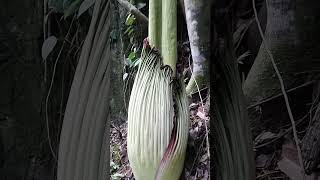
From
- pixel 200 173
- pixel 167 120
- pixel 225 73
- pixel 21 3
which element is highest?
pixel 21 3

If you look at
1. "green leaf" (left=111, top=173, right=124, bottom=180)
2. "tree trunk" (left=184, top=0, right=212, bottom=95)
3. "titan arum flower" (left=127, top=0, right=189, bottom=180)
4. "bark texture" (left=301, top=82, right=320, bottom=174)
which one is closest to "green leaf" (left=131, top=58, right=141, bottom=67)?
"titan arum flower" (left=127, top=0, right=189, bottom=180)

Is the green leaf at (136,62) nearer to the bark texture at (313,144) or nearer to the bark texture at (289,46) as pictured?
the bark texture at (289,46)

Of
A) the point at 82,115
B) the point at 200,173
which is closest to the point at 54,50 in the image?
the point at 82,115

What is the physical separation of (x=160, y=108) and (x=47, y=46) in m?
0.31

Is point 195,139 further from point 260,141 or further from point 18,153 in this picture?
point 18,153

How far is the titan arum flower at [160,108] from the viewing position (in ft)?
3.57

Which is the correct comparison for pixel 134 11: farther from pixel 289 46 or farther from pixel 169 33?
pixel 289 46

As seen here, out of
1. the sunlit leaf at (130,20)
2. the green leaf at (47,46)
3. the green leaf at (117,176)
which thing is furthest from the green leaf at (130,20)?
the green leaf at (117,176)

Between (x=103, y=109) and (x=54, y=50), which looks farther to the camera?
(x=103, y=109)

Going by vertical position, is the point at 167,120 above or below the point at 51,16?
below

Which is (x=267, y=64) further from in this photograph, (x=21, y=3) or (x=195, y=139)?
(x=21, y=3)

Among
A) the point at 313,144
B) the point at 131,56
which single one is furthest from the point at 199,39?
the point at 313,144

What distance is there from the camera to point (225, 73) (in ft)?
3.53

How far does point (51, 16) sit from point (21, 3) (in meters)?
0.07
